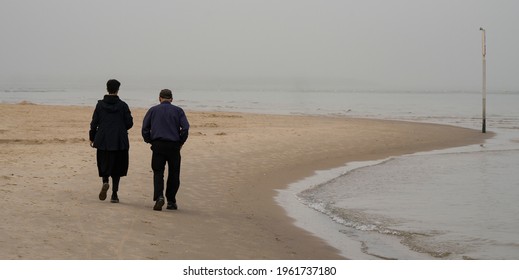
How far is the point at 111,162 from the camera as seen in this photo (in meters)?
11.2

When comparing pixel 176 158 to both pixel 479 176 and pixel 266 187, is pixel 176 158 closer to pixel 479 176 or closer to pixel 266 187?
pixel 266 187

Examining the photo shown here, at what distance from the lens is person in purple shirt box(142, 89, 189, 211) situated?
10.9 m

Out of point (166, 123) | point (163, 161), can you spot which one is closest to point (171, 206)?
point (163, 161)

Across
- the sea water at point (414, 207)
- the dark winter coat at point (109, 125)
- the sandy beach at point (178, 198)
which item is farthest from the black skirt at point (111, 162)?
the sea water at point (414, 207)

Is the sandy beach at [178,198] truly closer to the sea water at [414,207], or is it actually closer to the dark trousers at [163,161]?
the dark trousers at [163,161]

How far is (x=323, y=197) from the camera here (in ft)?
48.8

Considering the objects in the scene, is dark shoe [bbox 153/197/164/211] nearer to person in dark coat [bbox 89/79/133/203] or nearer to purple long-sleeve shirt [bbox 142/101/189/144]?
person in dark coat [bbox 89/79/133/203]

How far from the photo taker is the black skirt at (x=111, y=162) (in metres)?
11.1

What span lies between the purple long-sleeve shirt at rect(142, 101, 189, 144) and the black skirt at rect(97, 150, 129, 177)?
1.89 feet

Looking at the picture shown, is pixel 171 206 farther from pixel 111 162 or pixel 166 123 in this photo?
pixel 166 123

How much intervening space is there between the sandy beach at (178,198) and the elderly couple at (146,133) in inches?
23.1
